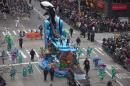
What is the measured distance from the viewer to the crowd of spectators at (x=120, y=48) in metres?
45.6

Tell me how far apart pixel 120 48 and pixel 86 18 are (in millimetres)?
18232

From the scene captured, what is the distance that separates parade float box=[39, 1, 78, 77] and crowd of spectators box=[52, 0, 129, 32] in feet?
43.8

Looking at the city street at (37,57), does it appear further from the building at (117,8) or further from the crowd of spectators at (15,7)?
the building at (117,8)

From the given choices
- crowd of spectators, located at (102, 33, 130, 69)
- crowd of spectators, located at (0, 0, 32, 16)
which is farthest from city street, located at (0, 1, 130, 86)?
crowd of spectators, located at (0, 0, 32, 16)

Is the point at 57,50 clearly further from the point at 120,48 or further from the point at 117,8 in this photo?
the point at 117,8

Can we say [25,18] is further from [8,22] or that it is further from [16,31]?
[16,31]

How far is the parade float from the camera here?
43000 millimetres

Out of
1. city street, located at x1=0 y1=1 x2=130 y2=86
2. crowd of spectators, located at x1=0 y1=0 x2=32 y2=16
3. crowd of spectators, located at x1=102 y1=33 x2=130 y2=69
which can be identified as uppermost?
crowd of spectators, located at x1=0 y1=0 x2=32 y2=16

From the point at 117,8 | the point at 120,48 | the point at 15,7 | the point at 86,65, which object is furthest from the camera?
the point at 15,7

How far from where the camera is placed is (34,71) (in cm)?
4459

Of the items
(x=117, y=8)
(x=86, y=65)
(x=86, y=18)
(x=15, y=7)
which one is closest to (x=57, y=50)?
(x=86, y=65)

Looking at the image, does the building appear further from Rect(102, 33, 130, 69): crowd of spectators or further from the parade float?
the parade float

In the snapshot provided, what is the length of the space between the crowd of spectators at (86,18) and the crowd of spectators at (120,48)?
8.41 metres

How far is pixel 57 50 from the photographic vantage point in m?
44.3
